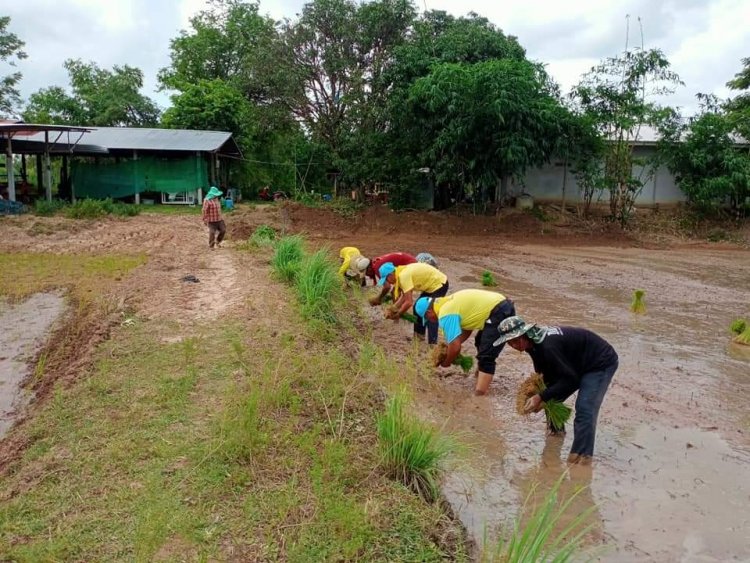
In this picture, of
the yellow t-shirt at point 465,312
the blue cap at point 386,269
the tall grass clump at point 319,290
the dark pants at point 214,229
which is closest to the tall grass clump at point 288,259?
the tall grass clump at point 319,290

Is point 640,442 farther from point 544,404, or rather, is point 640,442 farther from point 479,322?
point 479,322

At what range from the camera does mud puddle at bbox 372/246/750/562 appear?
3.90m

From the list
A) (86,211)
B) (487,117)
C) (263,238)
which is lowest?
(263,238)

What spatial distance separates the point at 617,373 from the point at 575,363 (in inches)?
89.5

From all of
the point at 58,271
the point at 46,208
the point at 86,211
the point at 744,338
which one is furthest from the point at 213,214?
the point at 744,338

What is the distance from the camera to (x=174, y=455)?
3.88 m

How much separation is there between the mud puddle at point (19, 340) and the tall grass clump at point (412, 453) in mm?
3009

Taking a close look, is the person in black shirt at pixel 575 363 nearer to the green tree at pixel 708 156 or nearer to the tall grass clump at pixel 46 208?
the green tree at pixel 708 156

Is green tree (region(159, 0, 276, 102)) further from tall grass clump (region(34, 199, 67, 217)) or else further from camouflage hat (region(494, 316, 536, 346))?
camouflage hat (region(494, 316, 536, 346))

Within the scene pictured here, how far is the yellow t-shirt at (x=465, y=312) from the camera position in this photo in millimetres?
5616

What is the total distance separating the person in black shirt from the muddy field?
12.1 inches

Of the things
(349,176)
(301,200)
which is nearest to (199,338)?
(349,176)

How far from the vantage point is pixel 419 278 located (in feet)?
24.5

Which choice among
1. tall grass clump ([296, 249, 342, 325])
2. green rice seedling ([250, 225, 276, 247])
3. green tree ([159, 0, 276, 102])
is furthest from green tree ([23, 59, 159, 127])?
tall grass clump ([296, 249, 342, 325])
